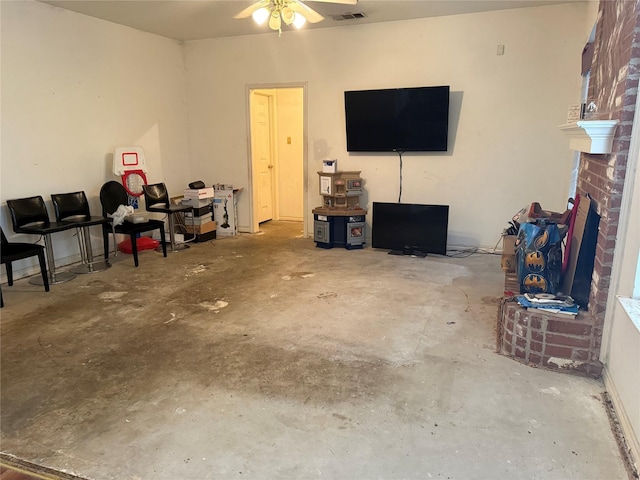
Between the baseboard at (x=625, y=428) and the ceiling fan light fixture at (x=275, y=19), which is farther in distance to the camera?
the ceiling fan light fixture at (x=275, y=19)

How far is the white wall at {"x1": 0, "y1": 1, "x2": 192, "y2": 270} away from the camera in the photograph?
4.42 metres

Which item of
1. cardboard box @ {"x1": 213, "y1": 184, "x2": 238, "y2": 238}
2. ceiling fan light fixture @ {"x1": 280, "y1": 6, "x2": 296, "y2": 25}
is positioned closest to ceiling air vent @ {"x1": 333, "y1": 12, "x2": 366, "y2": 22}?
ceiling fan light fixture @ {"x1": 280, "y1": 6, "x2": 296, "y2": 25}

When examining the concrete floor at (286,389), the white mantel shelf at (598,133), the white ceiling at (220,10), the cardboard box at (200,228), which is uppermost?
the white ceiling at (220,10)

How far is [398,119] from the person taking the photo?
549cm

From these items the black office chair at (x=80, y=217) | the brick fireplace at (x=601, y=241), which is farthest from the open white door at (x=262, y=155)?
the brick fireplace at (x=601, y=241)

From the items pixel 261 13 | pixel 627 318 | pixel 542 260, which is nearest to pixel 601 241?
pixel 542 260

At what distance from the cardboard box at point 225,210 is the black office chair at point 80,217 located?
75.0 inches

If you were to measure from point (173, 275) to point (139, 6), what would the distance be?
2.93 m

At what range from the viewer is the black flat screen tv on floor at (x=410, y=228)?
5.26 metres

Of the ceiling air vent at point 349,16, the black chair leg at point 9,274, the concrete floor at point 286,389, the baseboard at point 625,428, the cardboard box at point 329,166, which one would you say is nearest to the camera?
the baseboard at point 625,428

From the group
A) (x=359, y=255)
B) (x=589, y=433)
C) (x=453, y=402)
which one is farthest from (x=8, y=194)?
(x=589, y=433)

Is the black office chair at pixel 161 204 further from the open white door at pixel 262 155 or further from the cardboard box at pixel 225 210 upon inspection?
the open white door at pixel 262 155

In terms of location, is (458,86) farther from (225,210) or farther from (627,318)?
(627,318)

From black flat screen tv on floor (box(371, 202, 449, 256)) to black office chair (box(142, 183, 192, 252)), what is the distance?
2488 millimetres
